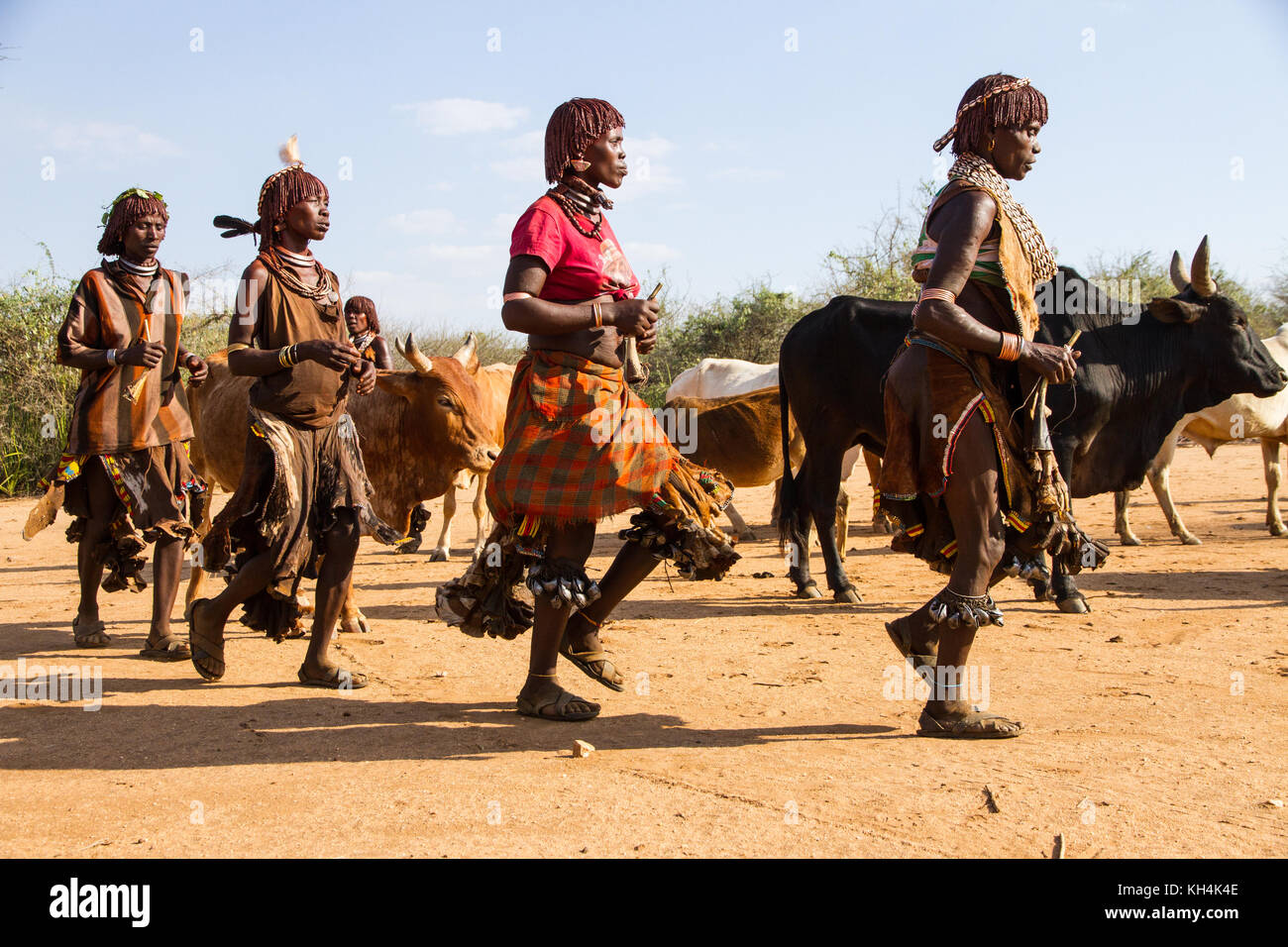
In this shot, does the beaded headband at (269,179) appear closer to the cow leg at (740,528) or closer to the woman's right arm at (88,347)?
the woman's right arm at (88,347)

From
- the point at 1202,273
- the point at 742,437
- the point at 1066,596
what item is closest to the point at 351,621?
the point at 1066,596

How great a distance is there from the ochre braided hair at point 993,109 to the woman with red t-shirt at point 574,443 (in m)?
1.19

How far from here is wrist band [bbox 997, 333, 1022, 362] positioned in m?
3.58

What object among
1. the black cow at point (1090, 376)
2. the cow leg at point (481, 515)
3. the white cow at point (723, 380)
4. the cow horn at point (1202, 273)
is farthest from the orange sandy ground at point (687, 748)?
the white cow at point (723, 380)

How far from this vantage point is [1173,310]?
7.15 metres

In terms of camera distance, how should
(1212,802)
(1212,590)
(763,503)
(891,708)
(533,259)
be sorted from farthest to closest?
(763,503), (1212,590), (891,708), (533,259), (1212,802)

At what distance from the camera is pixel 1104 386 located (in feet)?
22.6

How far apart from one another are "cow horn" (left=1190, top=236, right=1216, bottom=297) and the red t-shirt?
15.1ft

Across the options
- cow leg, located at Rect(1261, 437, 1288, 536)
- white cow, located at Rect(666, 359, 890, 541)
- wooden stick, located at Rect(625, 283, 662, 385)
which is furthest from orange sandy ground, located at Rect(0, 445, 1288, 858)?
white cow, located at Rect(666, 359, 890, 541)

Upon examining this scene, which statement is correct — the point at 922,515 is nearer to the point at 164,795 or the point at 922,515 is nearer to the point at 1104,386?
the point at 164,795

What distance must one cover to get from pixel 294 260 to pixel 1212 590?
560 cm

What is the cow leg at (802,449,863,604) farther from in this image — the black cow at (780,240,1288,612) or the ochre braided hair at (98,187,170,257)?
the ochre braided hair at (98,187,170,257)

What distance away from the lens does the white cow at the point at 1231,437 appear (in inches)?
358
